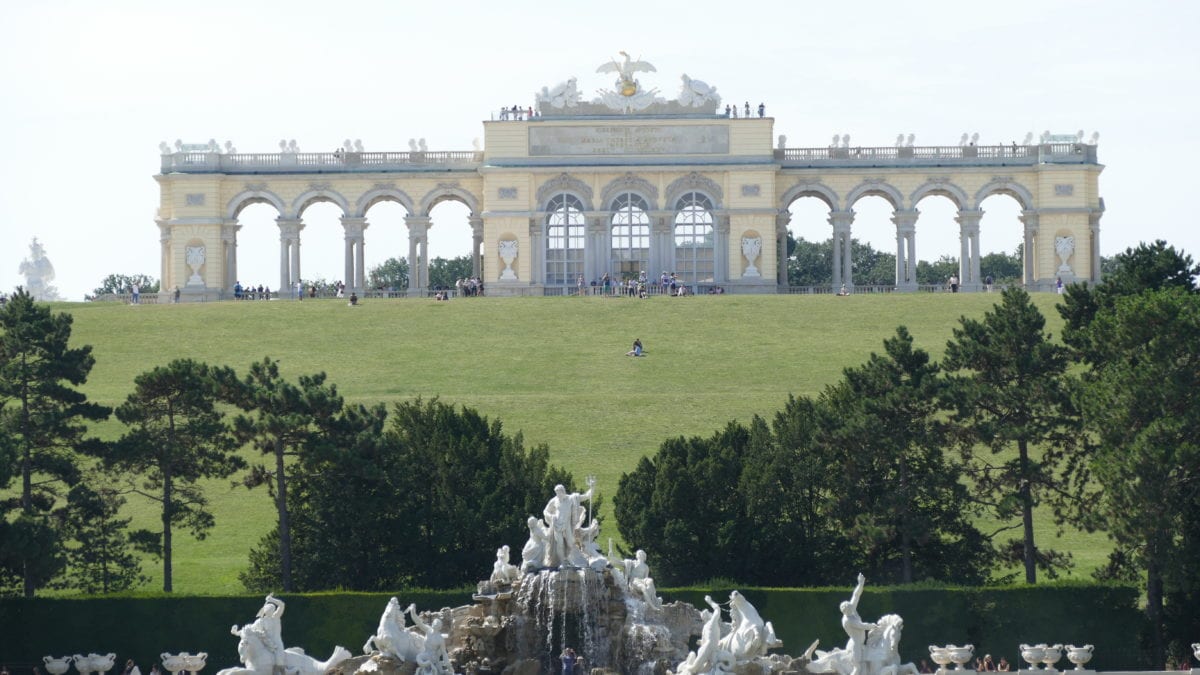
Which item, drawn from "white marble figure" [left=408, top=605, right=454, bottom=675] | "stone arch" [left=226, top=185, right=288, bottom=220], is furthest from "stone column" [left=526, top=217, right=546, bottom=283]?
"white marble figure" [left=408, top=605, right=454, bottom=675]

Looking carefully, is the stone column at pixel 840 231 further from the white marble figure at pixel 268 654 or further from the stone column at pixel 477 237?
the white marble figure at pixel 268 654

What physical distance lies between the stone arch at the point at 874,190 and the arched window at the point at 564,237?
34.9 ft

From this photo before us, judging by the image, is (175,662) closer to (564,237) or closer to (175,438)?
(175,438)

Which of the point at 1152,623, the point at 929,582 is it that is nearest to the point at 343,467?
the point at 929,582

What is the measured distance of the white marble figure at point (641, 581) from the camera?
39875 millimetres

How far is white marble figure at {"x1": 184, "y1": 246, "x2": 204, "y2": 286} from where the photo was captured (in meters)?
85.2

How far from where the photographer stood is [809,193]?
3396 inches

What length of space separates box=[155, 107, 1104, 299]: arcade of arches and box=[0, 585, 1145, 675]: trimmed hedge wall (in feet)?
134

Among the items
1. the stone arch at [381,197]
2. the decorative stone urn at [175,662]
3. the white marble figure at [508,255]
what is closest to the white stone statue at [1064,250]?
the white marble figure at [508,255]

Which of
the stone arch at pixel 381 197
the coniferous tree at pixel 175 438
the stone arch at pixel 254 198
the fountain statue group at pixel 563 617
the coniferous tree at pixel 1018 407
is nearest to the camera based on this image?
the fountain statue group at pixel 563 617

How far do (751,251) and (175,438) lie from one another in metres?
39.8

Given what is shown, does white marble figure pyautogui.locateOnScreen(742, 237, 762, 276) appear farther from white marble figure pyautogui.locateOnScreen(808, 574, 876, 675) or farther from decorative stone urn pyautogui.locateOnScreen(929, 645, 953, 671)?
white marble figure pyautogui.locateOnScreen(808, 574, 876, 675)

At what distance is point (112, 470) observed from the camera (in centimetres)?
4828

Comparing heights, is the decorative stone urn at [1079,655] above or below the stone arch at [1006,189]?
below
